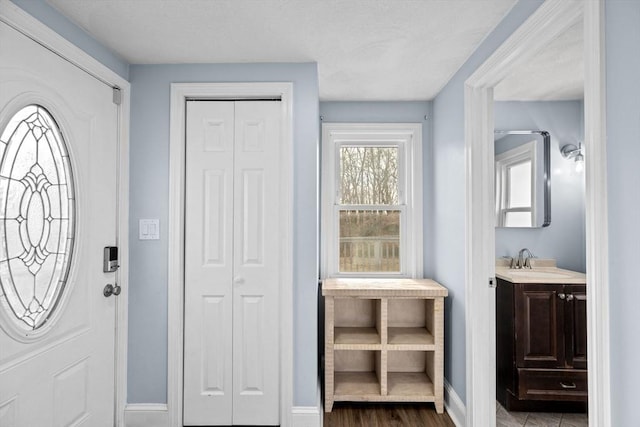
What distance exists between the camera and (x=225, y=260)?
103 inches

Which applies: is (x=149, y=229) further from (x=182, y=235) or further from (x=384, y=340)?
(x=384, y=340)

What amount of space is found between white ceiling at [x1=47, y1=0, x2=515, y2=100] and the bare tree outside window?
3.03 feet

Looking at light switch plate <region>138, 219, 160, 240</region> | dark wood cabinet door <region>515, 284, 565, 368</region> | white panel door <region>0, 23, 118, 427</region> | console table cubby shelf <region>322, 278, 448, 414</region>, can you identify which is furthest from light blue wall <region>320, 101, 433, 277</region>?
white panel door <region>0, 23, 118, 427</region>

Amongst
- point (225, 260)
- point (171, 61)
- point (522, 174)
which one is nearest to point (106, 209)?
point (225, 260)

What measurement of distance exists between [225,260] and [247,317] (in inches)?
15.7

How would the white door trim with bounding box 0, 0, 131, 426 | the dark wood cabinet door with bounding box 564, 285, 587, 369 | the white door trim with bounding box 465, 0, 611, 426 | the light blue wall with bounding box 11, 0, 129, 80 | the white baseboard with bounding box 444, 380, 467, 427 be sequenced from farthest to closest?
the dark wood cabinet door with bounding box 564, 285, 587, 369
the white baseboard with bounding box 444, 380, 467, 427
the white door trim with bounding box 0, 0, 131, 426
the light blue wall with bounding box 11, 0, 129, 80
the white door trim with bounding box 465, 0, 611, 426

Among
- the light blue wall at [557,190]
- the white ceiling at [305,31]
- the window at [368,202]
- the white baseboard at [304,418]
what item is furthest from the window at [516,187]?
the white baseboard at [304,418]

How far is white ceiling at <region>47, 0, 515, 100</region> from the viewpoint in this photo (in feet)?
6.31

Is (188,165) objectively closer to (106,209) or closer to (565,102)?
(106,209)

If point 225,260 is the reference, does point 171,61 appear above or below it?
above

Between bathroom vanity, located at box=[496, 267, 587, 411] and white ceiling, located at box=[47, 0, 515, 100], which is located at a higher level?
white ceiling, located at box=[47, 0, 515, 100]

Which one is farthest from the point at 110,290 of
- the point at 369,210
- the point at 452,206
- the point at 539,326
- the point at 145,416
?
the point at 539,326

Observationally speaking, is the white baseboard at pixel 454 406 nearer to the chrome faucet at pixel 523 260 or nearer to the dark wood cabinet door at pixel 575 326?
the dark wood cabinet door at pixel 575 326

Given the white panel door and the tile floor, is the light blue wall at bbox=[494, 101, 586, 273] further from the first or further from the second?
the white panel door
